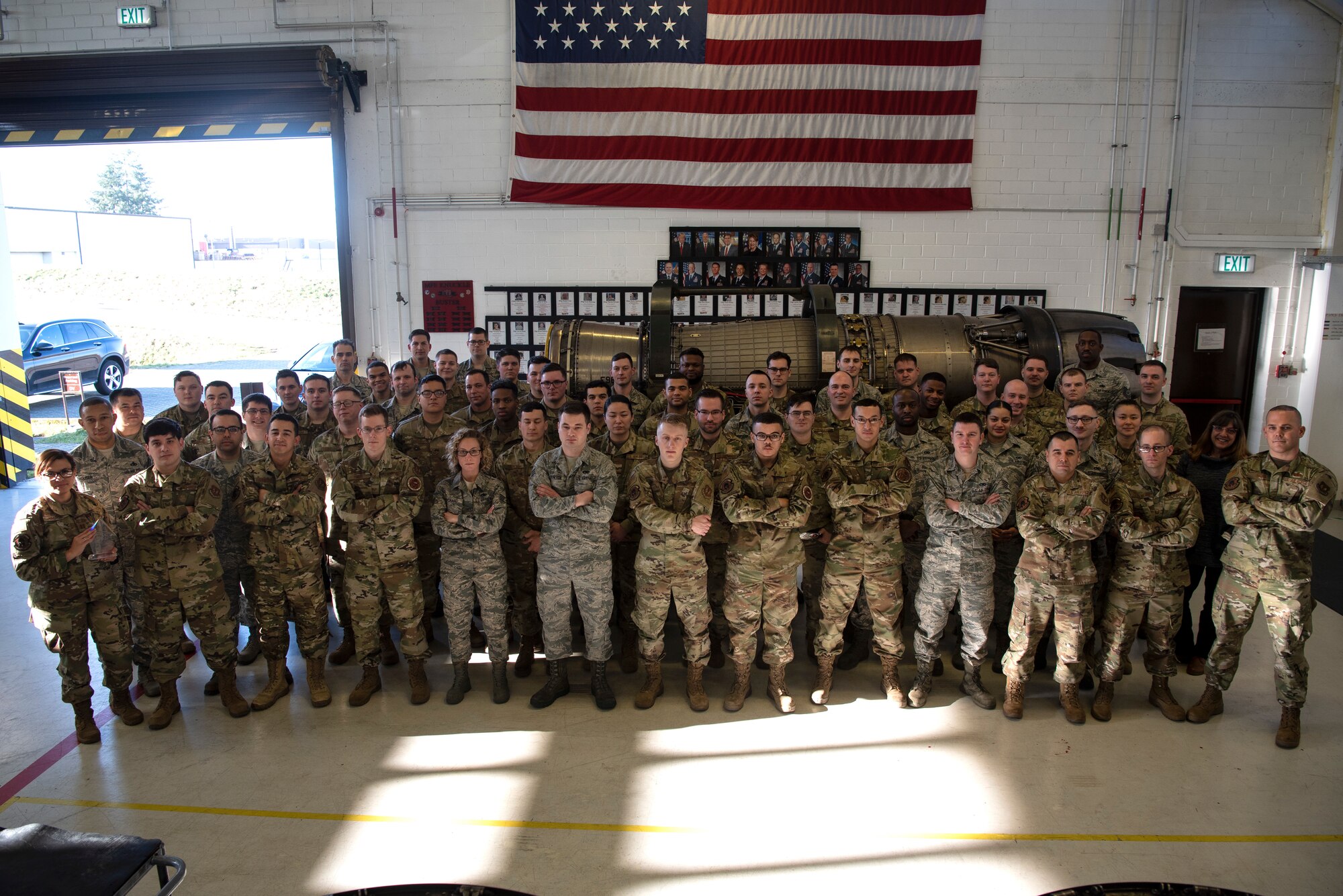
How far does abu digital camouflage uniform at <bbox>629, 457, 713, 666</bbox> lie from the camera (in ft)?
13.4

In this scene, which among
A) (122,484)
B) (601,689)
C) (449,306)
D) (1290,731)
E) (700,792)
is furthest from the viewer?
(449,306)

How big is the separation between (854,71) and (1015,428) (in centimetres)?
454

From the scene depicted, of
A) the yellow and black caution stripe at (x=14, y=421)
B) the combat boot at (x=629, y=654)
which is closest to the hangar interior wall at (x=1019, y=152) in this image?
the yellow and black caution stripe at (x=14, y=421)

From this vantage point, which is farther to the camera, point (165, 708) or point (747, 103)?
point (747, 103)

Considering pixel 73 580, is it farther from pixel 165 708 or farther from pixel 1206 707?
pixel 1206 707

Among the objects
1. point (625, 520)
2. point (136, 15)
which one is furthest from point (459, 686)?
point (136, 15)

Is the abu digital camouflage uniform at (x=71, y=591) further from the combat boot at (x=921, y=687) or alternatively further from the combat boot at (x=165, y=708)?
the combat boot at (x=921, y=687)

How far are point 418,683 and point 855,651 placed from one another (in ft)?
8.25

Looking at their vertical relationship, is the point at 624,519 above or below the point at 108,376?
below

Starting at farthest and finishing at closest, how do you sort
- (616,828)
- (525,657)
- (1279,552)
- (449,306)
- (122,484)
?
(449,306), (525,657), (122,484), (1279,552), (616,828)

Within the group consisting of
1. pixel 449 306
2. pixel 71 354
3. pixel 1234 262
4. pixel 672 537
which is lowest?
pixel 672 537

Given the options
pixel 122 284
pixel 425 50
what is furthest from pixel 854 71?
pixel 122 284

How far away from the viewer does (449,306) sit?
8.46m

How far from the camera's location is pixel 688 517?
4.09 m
